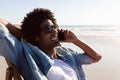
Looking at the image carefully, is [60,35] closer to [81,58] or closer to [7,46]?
[81,58]

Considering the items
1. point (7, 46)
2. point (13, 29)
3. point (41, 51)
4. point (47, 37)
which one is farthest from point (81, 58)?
point (7, 46)

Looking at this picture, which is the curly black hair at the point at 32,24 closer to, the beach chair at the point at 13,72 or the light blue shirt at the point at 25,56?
the light blue shirt at the point at 25,56

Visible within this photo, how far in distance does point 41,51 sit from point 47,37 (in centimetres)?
21

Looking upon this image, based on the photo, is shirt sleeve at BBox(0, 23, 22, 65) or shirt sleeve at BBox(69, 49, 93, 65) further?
shirt sleeve at BBox(69, 49, 93, 65)

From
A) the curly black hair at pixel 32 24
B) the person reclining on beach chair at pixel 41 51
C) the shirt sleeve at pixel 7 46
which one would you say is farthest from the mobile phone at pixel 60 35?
the shirt sleeve at pixel 7 46

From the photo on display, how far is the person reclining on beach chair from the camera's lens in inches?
115

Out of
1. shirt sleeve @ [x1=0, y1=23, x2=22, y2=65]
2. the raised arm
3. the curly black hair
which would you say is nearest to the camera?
shirt sleeve @ [x1=0, y1=23, x2=22, y2=65]

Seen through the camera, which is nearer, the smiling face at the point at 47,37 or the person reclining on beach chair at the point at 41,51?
the person reclining on beach chair at the point at 41,51

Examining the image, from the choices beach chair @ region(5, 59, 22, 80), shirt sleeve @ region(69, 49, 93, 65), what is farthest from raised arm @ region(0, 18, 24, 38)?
shirt sleeve @ region(69, 49, 93, 65)

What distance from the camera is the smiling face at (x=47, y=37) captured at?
328 centimetres

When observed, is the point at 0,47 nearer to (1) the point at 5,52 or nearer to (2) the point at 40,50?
(1) the point at 5,52

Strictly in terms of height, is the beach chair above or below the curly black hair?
below

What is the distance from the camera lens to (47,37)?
328cm

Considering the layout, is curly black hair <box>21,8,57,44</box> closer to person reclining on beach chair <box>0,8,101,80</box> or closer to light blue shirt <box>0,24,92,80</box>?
person reclining on beach chair <box>0,8,101,80</box>
